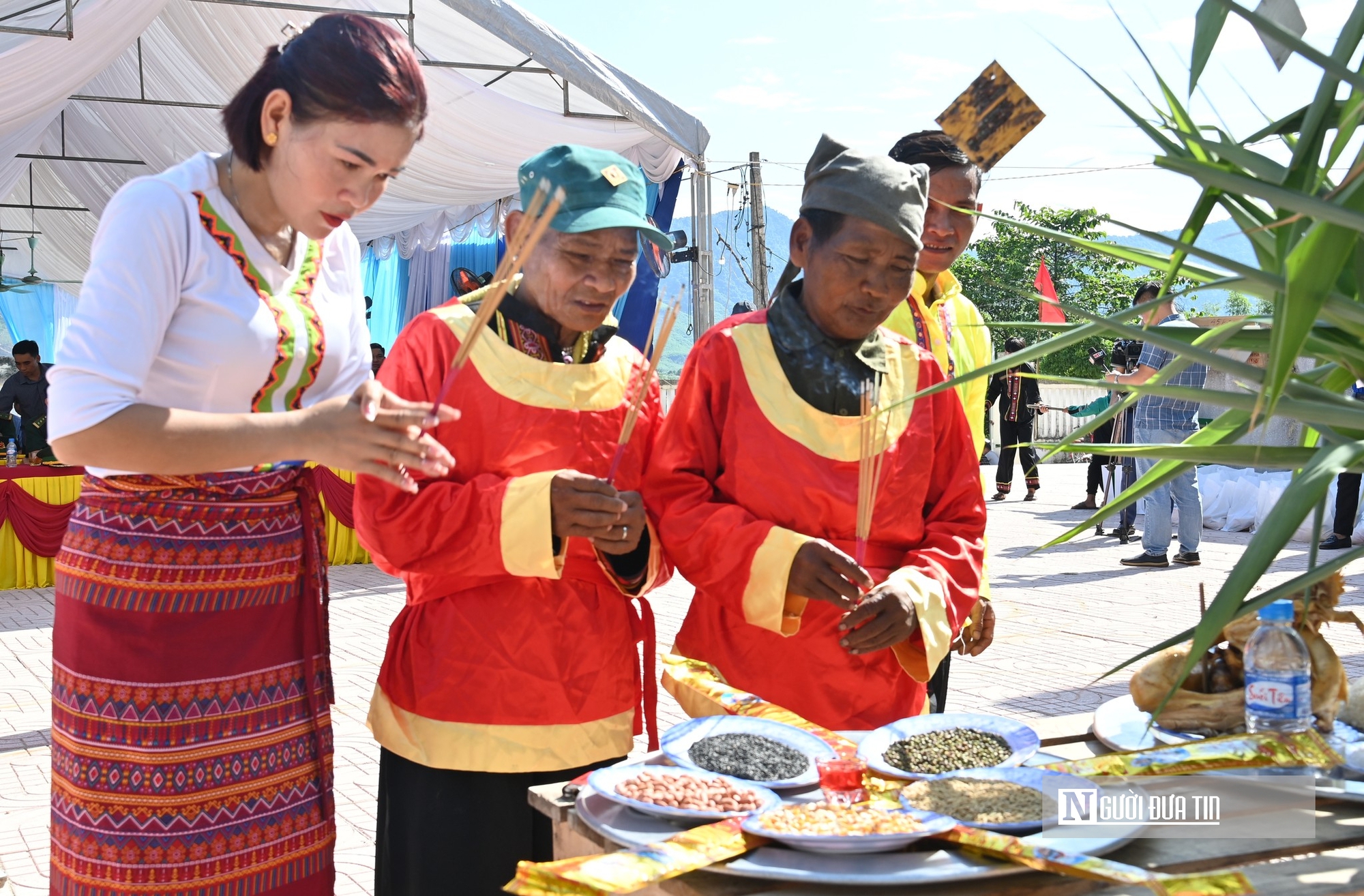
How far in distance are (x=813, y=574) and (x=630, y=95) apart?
6.40 m

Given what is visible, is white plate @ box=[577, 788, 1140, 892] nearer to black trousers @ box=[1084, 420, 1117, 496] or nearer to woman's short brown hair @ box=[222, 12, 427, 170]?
woman's short brown hair @ box=[222, 12, 427, 170]

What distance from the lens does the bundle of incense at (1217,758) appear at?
59.7 inches

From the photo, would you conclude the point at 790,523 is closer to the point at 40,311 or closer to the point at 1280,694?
the point at 1280,694

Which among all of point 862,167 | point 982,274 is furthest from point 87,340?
point 982,274

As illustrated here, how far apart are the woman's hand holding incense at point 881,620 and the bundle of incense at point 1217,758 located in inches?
11.9

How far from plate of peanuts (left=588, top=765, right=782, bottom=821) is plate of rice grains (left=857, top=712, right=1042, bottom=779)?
218mm

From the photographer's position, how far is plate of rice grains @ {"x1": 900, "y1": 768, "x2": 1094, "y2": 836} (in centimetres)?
134

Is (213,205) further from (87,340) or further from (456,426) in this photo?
(456,426)

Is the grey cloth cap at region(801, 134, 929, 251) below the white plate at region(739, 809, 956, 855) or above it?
above

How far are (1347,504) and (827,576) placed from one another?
7.83 meters

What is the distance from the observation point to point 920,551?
196 cm

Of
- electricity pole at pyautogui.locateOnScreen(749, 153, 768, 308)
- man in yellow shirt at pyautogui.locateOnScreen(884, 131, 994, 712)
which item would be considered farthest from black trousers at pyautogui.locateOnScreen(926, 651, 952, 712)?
electricity pole at pyautogui.locateOnScreen(749, 153, 768, 308)

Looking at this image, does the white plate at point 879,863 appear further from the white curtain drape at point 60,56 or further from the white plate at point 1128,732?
the white curtain drape at point 60,56

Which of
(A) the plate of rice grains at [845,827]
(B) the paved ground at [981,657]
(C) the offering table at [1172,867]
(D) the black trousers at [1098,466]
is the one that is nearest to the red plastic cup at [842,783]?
(A) the plate of rice grains at [845,827]
